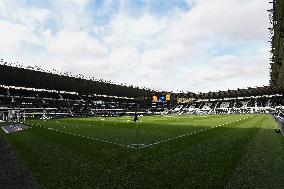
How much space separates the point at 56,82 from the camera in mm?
70562

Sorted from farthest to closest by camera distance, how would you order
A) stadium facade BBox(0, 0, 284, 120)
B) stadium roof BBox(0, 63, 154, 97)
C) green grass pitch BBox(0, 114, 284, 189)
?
stadium roof BBox(0, 63, 154, 97) → stadium facade BBox(0, 0, 284, 120) → green grass pitch BBox(0, 114, 284, 189)

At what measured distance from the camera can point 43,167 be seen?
8.41 metres

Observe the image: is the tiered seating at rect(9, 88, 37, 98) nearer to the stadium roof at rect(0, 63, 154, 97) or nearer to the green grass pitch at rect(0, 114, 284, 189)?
the stadium roof at rect(0, 63, 154, 97)

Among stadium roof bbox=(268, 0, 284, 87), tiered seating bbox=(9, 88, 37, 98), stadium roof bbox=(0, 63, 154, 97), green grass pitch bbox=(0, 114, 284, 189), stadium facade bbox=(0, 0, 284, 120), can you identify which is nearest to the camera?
green grass pitch bbox=(0, 114, 284, 189)

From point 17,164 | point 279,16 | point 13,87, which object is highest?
point 279,16

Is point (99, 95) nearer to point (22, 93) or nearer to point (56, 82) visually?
point (56, 82)

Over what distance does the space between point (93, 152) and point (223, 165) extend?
5392 mm

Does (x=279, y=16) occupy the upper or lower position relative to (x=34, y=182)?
upper

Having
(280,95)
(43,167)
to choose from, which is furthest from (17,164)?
(280,95)

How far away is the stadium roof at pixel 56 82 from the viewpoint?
59653mm

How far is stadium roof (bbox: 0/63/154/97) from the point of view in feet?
196

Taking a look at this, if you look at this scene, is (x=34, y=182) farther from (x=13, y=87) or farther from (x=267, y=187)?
(x=13, y=87)

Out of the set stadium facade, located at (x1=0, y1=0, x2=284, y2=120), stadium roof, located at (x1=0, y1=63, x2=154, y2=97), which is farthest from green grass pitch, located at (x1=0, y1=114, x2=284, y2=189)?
stadium roof, located at (x1=0, y1=63, x2=154, y2=97)

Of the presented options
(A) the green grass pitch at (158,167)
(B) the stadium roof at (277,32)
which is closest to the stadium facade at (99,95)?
(B) the stadium roof at (277,32)
